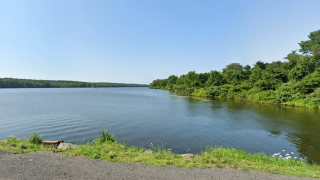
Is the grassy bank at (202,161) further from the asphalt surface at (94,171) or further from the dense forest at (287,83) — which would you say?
the dense forest at (287,83)

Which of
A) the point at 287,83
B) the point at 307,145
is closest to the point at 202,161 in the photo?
the point at 307,145

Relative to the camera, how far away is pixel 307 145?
12258 mm

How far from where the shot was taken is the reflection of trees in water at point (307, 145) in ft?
33.9

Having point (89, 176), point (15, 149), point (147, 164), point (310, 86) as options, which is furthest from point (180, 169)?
point (310, 86)

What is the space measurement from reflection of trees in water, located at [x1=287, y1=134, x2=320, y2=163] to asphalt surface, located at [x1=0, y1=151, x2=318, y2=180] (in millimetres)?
6802

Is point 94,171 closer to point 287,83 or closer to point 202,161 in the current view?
point 202,161

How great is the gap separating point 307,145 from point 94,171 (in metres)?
14.6

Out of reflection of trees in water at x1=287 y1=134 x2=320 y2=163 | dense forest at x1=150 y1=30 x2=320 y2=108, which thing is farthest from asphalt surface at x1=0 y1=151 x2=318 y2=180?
dense forest at x1=150 y1=30 x2=320 y2=108

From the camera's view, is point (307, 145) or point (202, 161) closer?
point (202, 161)

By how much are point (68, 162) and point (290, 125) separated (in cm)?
2103

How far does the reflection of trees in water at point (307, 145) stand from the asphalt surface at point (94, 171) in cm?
680

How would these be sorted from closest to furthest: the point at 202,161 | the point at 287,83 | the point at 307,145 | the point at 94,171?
the point at 94,171
the point at 202,161
the point at 307,145
the point at 287,83

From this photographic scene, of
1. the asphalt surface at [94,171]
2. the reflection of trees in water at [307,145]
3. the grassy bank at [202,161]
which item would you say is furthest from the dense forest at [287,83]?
the asphalt surface at [94,171]

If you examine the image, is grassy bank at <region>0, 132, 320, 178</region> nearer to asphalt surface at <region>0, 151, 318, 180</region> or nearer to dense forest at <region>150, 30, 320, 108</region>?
asphalt surface at <region>0, 151, 318, 180</region>
